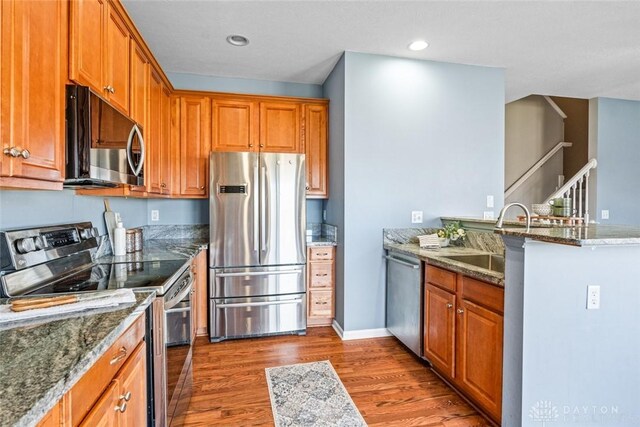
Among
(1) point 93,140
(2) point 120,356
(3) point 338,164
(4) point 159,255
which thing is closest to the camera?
(2) point 120,356

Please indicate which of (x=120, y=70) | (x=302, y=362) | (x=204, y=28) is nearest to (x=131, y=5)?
(x=204, y=28)

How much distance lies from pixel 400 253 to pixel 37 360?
8.08 ft

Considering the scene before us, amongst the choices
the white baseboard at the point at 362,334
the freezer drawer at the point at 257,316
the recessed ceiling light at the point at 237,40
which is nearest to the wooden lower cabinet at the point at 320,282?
the freezer drawer at the point at 257,316

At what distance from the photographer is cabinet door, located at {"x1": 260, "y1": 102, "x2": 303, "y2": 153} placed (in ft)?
11.2

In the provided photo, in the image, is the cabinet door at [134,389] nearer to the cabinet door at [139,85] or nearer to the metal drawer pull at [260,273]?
the cabinet door at [139,85]

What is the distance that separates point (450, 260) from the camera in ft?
7.23

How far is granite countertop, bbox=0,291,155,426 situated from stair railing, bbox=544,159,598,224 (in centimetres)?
483

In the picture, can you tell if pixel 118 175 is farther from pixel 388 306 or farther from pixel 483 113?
pixel 483 113

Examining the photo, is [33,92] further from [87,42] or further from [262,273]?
[262,273]

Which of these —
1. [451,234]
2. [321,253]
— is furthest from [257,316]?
[451,234]

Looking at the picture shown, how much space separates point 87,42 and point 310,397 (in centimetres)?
229

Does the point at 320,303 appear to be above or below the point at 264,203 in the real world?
below

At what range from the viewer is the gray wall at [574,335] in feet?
5.13

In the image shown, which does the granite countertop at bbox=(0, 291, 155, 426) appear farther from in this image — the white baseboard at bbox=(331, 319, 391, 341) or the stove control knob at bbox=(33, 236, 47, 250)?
the white baseboard at bbox=(331, 319, 391, 341)
